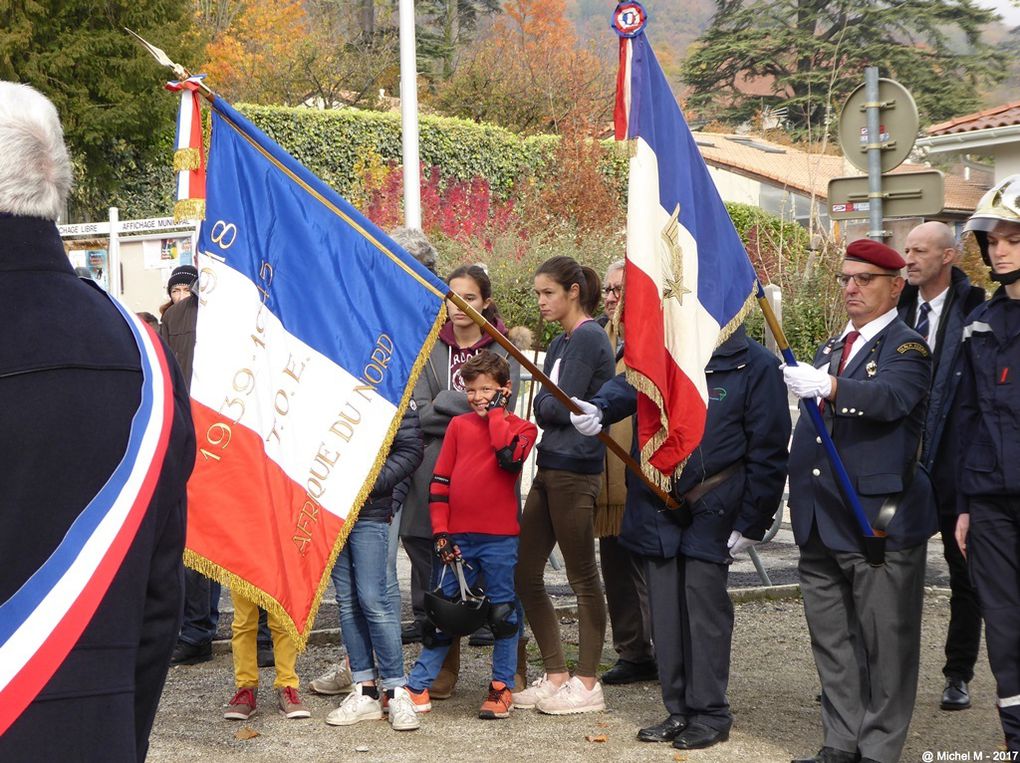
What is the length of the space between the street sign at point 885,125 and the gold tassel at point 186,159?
15.9ft

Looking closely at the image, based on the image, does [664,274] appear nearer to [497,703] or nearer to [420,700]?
[497,703]

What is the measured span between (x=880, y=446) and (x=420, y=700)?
2414mm

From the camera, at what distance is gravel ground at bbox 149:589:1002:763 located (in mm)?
5480

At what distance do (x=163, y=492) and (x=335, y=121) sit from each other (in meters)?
24.4

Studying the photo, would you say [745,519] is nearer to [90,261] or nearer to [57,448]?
[57,448]

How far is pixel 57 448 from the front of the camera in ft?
7.87

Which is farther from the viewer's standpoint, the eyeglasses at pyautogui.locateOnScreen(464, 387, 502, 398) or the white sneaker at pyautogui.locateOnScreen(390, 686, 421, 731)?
the eyeglasses at pyautogui.locateOnScreen(464, 387, 502, 398)

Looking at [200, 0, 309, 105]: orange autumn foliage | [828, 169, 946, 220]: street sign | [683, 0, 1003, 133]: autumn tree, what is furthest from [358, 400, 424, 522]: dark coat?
[683, 0, 1003, 133]: autumn tree

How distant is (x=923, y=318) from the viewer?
628 cm

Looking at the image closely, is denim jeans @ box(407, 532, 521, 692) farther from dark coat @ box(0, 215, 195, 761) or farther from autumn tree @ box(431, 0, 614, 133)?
autumn tree @ box(431, 0, 614, 133)

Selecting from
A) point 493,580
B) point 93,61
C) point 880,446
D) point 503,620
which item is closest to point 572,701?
point 503,620

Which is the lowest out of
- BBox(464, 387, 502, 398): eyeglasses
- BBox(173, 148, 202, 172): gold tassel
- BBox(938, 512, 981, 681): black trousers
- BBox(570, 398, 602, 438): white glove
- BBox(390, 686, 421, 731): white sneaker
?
BBox(390, 686, 421, 731): white sneaker

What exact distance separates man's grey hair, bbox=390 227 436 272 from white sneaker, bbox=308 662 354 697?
2049mm

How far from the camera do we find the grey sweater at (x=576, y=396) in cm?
609
